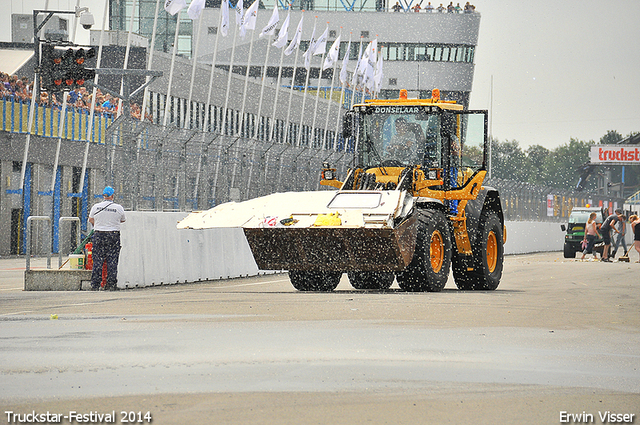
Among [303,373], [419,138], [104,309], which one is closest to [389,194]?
[419,138]

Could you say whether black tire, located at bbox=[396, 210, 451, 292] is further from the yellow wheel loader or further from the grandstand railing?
the grandstand railing

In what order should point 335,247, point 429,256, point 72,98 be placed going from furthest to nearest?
point 72,98 → point 429,256 → point 335,247

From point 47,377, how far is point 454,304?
26.1 ft

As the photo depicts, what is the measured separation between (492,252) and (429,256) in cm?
314

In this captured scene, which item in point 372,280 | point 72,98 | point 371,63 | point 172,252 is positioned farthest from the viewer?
point 371,63

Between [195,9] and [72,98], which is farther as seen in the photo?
[72,98]

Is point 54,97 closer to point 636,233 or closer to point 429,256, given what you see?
point 636,233

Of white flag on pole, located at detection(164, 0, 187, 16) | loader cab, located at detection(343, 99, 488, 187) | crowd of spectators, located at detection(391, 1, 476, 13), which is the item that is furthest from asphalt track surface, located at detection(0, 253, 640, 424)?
crowd of spectators, located at detection(391, 1, 476, 13)

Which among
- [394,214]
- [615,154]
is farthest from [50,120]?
[615,154]

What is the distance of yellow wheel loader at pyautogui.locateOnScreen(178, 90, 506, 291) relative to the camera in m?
16.8

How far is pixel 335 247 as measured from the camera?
17.1 meters

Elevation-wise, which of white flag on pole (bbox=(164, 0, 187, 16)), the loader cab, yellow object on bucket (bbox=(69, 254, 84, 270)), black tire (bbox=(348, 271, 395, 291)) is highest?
white flag on pole (bbox=(164, 0, 187, 16))

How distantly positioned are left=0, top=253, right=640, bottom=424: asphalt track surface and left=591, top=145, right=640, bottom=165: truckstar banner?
4048 inches

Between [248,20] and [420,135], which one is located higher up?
[248,20]
